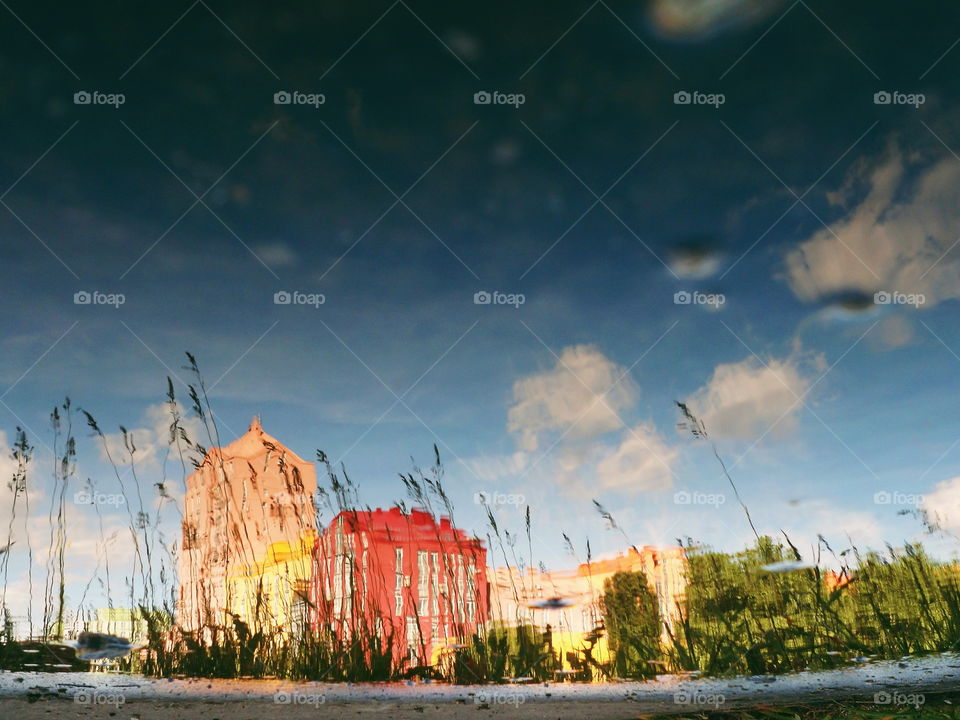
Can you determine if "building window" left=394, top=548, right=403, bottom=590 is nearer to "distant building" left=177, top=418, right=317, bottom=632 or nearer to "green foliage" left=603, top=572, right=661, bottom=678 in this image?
"distant building" left=177, top=418, right=317, bottom=632

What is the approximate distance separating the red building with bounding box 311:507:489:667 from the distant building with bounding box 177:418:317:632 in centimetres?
16

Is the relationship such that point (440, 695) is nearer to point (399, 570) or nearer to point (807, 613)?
point (399, 570)

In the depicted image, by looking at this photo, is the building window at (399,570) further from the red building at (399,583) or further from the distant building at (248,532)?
the distant building at (248,532)

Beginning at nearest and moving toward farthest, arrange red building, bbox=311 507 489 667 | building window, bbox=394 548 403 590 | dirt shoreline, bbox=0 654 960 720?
dirt shoreline, bbox=0 654 960 720
red building, bbox=311 507 489 667
building window, bbox=394 548 403 590

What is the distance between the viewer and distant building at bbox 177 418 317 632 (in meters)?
3.55

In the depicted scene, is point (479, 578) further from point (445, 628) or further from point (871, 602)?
point (871, 602)

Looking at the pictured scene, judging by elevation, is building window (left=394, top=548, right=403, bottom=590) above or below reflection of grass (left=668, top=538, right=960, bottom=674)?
above

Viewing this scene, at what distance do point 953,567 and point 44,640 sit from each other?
5206 mm

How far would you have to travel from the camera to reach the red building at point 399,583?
3.47 meters

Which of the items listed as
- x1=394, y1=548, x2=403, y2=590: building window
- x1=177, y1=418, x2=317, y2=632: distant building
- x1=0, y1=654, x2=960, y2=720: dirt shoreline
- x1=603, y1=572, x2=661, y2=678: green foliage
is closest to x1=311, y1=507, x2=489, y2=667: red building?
x1=394, y1=548, x2=403, y2=590: building window

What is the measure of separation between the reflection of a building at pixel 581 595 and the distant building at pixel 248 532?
3.64ft

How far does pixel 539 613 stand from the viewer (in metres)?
3.65

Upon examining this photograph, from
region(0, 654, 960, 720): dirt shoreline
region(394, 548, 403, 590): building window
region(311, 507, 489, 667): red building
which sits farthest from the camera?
region(394, 548, 403, 590): building window

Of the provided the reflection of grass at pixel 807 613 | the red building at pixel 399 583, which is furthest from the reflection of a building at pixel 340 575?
the reflection of grass at pixel 807 613
